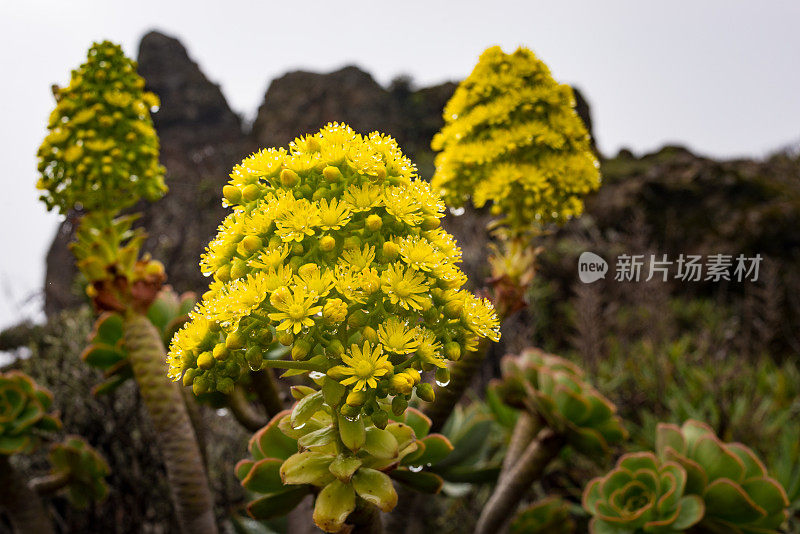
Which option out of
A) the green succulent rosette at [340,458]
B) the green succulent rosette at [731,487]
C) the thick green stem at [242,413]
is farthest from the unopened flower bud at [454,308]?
the green succulent rosette at [731,487]

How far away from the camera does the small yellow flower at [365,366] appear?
2.96 ft

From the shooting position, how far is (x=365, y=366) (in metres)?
0.91

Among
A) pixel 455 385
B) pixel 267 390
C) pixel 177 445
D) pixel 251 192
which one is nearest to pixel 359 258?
pixel 251 192

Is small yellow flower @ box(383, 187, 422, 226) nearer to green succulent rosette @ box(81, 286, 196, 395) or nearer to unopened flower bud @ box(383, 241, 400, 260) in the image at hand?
unopened flower bud @ box(383, 241, 400, 260)

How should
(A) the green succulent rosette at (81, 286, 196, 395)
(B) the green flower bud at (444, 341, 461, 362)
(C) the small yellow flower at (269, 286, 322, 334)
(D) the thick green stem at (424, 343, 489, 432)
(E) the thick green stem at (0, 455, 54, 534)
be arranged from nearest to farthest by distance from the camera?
(C) the small yellow flower at (269, 286, 322, 334)
(B) the green flower bud at (444, 341, 461, 362)
(D) the thick green stem at (424, 343, 489, 432)
(A) the green succulent rosette at (81, 286, 196, 395)
(E) the thick green stem at (0, 455, 54, 534)

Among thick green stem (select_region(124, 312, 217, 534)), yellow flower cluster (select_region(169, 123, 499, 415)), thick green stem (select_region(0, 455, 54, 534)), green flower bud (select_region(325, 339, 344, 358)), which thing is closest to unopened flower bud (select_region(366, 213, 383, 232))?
yellow flower cluster (select_region(169, 123, 499, 415))

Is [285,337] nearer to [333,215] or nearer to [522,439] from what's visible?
[333,215]

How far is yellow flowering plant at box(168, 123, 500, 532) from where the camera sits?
931 millimetres

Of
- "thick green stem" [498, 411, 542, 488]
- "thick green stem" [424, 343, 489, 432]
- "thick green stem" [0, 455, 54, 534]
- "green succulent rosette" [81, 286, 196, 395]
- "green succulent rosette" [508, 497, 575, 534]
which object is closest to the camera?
"thick green stem" [424, 343, 489, 432]

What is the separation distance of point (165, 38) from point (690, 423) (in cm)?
1303

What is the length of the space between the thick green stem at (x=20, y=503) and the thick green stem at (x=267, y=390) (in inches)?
44.0

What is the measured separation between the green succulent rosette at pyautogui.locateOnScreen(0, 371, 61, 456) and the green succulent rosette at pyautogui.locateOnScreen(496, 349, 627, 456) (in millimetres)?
1949

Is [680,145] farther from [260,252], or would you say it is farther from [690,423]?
[260,252]

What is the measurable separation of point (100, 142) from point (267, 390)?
1.03 m
